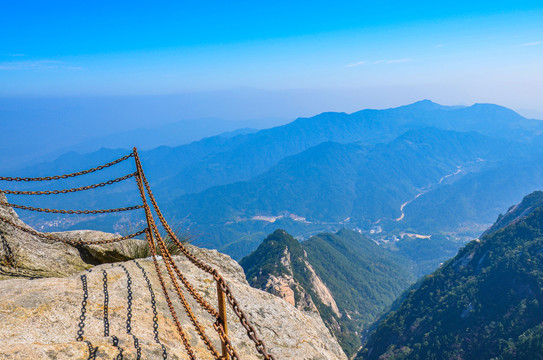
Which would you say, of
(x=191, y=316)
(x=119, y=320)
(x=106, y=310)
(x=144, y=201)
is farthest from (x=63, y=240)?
(x=191, y=316)

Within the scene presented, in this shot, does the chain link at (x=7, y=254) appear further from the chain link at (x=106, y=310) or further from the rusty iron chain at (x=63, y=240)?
the chain link at (x=106, y=310)

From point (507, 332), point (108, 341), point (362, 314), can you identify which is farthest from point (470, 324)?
point (108, 341)

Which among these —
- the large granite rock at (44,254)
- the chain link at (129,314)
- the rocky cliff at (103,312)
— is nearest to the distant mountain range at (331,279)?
the large granite rock at (44,254)

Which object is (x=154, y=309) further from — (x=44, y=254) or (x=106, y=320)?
(x=44, y=254)

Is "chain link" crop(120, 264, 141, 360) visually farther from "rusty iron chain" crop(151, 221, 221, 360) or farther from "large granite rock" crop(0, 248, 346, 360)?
"rusty iron chain" crop(151, 221, 221, 360)

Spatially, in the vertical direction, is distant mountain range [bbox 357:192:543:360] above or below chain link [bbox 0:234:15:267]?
below

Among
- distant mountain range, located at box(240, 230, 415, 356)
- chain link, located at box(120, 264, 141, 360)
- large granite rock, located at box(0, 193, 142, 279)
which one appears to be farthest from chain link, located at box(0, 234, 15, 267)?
distant mountain range, located at box(240, 230, 415, 356)
